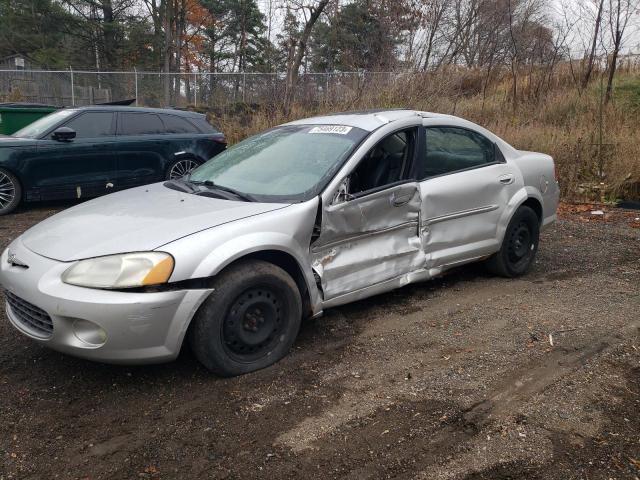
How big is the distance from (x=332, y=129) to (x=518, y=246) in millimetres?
2165

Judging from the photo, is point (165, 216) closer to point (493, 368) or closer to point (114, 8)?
point (493, 368)

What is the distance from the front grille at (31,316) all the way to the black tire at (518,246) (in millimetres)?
3648

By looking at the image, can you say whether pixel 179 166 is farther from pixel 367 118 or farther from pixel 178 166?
pixel 367 118

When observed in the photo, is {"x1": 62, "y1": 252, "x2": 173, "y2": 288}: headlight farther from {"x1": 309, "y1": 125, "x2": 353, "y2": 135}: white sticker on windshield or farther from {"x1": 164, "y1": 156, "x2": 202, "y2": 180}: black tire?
{"x1": 164, "y1": 156, "x2": 202, "y2": 180}: black tire

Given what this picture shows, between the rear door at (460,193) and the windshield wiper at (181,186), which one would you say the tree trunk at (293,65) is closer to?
the rear door at (460,193)

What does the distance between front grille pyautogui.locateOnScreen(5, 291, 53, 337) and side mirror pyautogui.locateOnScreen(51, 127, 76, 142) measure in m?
5.21

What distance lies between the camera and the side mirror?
7.86 metres

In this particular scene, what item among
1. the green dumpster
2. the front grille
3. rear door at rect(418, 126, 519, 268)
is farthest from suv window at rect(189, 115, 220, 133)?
the front grille

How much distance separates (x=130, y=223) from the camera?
3.32 metres

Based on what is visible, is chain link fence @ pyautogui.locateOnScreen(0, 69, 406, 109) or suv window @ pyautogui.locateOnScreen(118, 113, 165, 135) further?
chain link fence @ pyautogui.locateOnScreen(0, 69, 406, 109)

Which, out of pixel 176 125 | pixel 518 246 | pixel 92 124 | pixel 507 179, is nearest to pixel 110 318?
pixel 507 179

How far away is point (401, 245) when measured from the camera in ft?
13.4

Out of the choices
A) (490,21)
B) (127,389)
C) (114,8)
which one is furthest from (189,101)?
(127,389)

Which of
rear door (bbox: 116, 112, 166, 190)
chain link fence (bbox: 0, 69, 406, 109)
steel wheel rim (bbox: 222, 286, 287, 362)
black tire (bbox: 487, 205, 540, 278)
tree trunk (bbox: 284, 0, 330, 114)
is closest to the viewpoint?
steel wheel rim (bbox: 222, 286, 287, 362)
